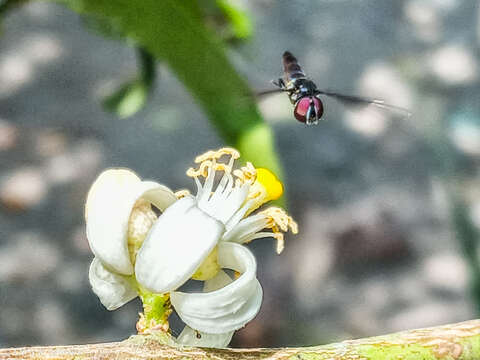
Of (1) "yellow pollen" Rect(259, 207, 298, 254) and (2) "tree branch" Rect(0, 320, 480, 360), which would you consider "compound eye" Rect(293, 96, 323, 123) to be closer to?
(1) "yellow pollen" Rect(259, 207, 298, 254)

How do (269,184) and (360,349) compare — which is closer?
(360,349)

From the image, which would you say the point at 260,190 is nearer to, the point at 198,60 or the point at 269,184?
the point at 269,184

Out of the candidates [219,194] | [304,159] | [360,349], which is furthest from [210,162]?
[304,159]

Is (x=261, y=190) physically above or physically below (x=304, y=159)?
below

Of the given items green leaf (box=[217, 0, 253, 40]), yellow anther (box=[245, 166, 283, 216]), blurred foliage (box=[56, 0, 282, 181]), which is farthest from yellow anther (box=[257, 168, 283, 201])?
green leaf (box=[217, 0, 253, 40])

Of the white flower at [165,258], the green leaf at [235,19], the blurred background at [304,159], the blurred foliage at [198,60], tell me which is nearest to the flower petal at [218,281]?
the white flower at [165,258]

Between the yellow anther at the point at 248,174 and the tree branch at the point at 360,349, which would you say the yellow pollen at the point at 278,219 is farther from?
the tree branch at the point at 360,349

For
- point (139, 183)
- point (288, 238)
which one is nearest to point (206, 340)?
point (139, 183)

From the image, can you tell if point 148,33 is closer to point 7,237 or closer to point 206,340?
point 206,340

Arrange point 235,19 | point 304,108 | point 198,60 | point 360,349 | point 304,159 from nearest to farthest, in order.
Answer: point 360,349 → point 304,108 → point 198,60 → point 235,19 → point 304,159
